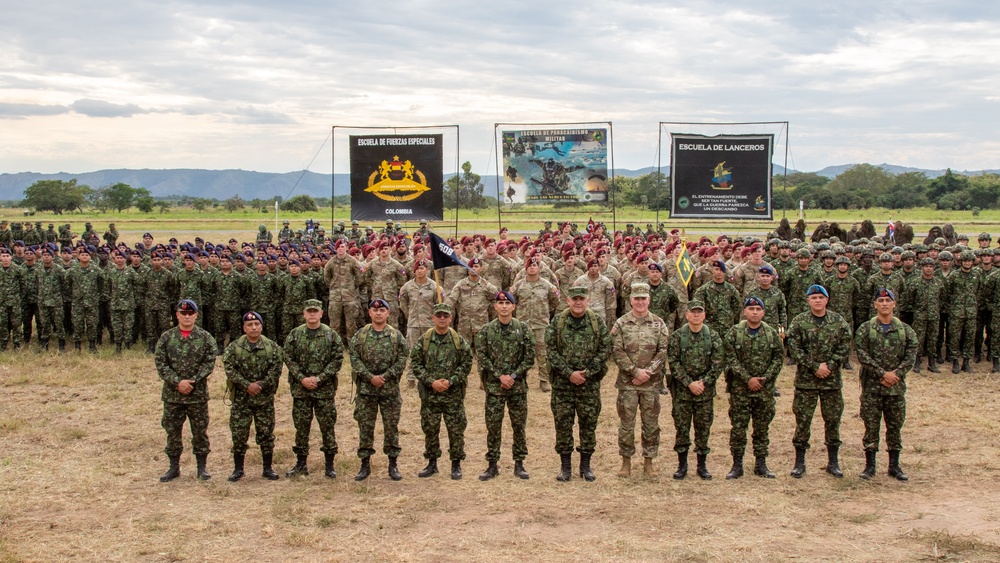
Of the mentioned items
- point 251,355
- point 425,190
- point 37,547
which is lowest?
point 37,547

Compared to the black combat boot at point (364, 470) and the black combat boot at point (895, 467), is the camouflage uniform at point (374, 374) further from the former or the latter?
the black combat boot at point (895, 467)

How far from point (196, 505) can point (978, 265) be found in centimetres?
1254

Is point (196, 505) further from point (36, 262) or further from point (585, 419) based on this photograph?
point (36, 262)

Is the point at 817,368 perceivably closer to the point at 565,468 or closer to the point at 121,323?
the point at 565,468

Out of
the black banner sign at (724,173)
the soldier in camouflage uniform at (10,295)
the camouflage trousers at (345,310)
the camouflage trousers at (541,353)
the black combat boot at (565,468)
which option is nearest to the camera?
the black combat boot at (565,468)

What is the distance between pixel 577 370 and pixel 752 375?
70.3 inches

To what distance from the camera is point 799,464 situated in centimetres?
851

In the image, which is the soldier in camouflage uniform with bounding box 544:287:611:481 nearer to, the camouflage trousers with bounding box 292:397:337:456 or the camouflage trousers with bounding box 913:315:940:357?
the camouflage trousers with bounding box 292:397:337:456

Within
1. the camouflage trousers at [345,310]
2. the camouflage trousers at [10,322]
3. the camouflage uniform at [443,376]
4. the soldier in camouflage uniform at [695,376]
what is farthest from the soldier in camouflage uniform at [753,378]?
the camouflage trousers at [10,322]

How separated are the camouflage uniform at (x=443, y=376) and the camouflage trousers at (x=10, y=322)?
Result: 1007 cm

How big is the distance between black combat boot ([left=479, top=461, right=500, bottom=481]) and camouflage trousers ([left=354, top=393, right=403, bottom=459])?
3.08 ft

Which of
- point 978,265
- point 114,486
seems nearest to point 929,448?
point 978,265

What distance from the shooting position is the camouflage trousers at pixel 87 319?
14.9 m

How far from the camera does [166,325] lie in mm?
14992
